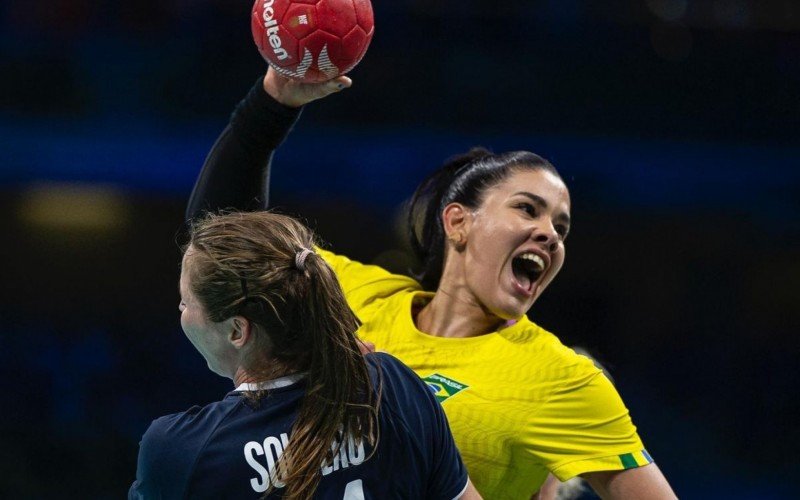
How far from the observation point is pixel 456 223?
2820mm

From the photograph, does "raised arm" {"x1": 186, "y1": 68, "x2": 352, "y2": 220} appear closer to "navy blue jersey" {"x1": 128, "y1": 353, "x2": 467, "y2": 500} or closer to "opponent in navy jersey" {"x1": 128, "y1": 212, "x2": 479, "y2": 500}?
"opponent in navy jersey" {"x1": 128, "y1": 212, "x2": 479, "y2": 500}

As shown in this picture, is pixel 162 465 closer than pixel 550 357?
Yes

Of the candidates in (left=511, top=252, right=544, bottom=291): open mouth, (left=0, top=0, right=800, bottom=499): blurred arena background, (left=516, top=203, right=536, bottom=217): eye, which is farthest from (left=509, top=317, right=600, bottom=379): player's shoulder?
(left=0, top=0, right=800, bottom=499): blurred arena background

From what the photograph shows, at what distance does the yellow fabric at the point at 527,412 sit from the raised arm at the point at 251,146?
2.13ft

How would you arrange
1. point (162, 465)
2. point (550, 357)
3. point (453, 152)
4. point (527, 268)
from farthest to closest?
point (453, 152)
point (527, 268)
point (550, 357)
point (162, 465)

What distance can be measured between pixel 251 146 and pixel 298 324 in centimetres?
98

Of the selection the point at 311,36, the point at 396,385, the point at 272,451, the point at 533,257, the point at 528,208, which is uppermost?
the point at 311,36

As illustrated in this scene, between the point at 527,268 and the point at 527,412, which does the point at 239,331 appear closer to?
the point at 527,412

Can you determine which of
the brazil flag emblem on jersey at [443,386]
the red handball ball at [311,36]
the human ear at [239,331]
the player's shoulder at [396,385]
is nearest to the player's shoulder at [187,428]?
the human ear at [239,331]

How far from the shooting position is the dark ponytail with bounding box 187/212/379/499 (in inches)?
70.2

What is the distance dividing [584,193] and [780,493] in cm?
210

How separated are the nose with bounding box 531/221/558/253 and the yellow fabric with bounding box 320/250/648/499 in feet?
0.73

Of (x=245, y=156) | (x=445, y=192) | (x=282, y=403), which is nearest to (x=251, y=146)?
(x=245, y=156)

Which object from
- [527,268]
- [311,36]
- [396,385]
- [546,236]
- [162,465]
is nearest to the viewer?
[162,465]
